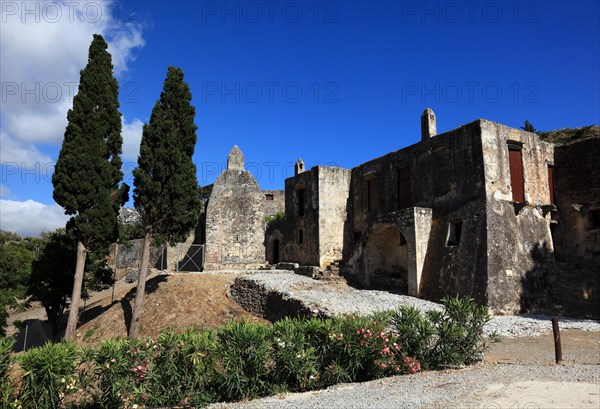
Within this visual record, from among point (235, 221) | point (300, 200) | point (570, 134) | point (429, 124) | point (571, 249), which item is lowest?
point (571, 249)

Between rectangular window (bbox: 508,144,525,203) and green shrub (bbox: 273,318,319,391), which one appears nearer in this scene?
green shrub (bbox: 273,318,319,391)

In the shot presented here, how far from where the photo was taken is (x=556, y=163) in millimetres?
19500

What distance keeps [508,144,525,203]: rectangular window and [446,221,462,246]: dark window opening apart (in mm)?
2560

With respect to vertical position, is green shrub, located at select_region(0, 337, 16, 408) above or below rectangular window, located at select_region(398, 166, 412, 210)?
below

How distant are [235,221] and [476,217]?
53.2 feet

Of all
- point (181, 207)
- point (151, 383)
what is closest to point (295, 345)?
point (151, 383)

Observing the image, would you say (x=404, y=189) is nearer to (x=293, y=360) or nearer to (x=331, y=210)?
(x=331, y=210)

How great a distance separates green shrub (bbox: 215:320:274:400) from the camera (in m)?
6.91

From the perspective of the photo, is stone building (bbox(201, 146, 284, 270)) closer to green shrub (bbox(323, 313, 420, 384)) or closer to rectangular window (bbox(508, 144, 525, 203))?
rectangular window (bbox(508, 144, 525, 203))

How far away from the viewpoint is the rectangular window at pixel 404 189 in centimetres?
2045

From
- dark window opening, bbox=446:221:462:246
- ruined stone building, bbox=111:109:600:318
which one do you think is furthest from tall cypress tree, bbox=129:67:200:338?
dark window opening, bbox=446:221:462:246

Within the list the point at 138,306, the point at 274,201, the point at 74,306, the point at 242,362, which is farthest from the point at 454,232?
the point at 274,201

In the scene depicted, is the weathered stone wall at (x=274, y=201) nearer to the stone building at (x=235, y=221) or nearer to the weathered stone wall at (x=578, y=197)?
the stone building at (x=235, y=221)

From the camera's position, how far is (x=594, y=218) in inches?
711
